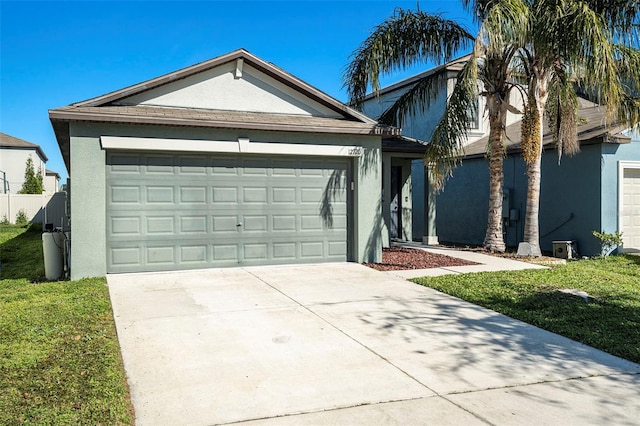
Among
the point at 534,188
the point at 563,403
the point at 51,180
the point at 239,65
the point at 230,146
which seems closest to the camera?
the point at 563,403

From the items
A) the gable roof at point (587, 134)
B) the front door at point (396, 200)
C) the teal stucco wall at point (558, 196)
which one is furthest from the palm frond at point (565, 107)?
the front door at point (396, 200)

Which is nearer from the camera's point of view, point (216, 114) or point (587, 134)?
point (216, 114)

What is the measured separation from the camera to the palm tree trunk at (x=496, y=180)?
44.3ft

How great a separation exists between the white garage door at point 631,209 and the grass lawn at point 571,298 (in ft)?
6.31

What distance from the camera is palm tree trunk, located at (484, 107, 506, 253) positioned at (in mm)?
13508

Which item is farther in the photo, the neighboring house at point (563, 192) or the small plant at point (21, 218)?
the small plant at point (21, 218)

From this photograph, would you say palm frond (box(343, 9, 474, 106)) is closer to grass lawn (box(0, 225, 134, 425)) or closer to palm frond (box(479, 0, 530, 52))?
palm frond (box(479, 0, 530, 52))

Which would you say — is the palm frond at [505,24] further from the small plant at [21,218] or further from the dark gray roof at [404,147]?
the small plant at [21,218]

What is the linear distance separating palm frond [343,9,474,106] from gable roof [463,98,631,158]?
297 centimetres

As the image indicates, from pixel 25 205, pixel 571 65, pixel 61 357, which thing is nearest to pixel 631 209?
pixel 571 65

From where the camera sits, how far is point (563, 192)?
14.5m

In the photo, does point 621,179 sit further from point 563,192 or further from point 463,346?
point 463,346

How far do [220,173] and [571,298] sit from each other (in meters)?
6.85

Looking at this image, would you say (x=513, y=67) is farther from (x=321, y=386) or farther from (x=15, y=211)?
(x=15, y=211)
